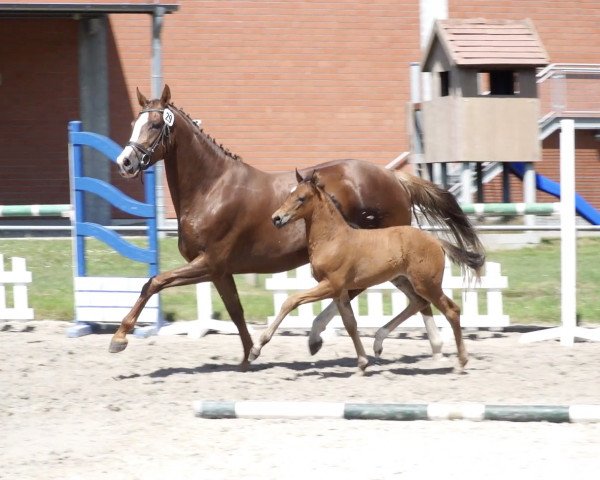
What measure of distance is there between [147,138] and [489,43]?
9.73 m

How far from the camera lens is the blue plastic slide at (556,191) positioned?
51.2 ft

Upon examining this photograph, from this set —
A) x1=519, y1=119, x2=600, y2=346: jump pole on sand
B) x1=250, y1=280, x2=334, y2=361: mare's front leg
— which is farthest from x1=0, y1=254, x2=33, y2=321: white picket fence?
x1=519, y1=119, x2=600, y2=346: jump pole on sand

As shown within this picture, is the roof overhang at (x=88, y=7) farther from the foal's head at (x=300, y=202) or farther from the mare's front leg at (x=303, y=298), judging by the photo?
the mare's front leg at (x=303, y=298)

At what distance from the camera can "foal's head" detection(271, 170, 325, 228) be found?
7617mm

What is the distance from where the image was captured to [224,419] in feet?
22.1

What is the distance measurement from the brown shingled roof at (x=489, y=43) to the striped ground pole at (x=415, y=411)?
10524 mm

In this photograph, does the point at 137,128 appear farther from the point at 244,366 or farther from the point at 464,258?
the point at 464,258

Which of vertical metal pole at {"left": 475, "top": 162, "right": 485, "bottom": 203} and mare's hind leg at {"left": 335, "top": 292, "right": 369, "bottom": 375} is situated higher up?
vertical metal pole at {"left": 475, "top": 162, "right": 485, "bottom": 203}

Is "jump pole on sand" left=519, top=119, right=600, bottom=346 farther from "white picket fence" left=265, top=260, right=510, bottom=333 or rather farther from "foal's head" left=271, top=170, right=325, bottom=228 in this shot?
"foal's head" left=271, top=170, right=325, bottom=228

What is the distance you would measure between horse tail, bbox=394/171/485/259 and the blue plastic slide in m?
6.84

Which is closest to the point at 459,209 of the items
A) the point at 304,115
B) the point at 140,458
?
the point at 140,458

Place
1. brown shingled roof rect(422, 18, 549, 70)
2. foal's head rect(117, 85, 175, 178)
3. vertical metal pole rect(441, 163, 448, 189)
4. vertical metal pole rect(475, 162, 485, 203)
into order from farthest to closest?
vertical metal pole rect(441, 163, 448, 189) → vertical metal pole rect(475, 162, 485, 203) → brown shingled roof rect(422, 18, 549, 70) → foal's head rect(117, 85, 175, 178)

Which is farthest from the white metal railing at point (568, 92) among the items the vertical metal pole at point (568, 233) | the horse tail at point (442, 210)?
the horse tail at point (442, 210)

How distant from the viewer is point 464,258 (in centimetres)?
878
